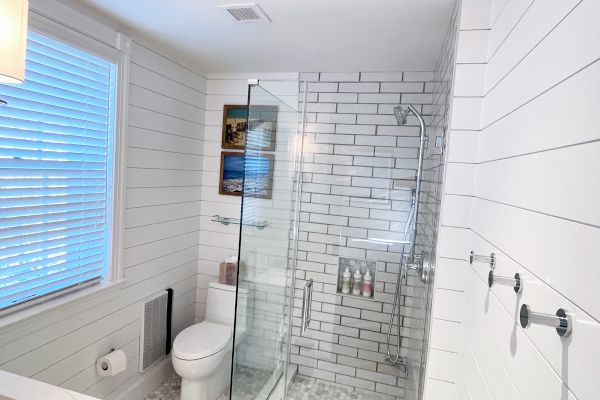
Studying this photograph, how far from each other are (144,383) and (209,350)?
0.63 meters

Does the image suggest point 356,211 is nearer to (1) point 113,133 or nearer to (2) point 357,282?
(2) point 357,282

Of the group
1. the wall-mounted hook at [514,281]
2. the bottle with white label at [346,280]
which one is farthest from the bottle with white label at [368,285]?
the wall-mounted hook at [514,281]

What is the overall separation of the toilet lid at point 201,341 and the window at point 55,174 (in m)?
0.72

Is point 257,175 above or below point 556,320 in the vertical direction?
above

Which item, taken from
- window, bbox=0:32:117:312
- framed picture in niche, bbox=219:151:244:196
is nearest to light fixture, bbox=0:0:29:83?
window, bbox=0:32:117:312

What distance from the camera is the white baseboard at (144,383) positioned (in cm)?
224

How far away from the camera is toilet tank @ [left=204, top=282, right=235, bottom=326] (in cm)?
271

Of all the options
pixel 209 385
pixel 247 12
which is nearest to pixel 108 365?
pixel 209 385

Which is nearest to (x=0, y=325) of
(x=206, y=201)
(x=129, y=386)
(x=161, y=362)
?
(x=129, y=386)

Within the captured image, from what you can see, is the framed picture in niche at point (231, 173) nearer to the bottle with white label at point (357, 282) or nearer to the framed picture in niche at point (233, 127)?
the framed picture in niche at point (233, 127)

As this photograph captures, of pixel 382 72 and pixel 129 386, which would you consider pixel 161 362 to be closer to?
pixel 129 386

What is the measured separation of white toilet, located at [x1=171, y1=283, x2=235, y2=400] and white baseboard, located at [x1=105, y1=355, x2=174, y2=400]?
297mm

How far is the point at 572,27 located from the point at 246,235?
1679 millimetres

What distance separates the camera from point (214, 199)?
3.02 meters
